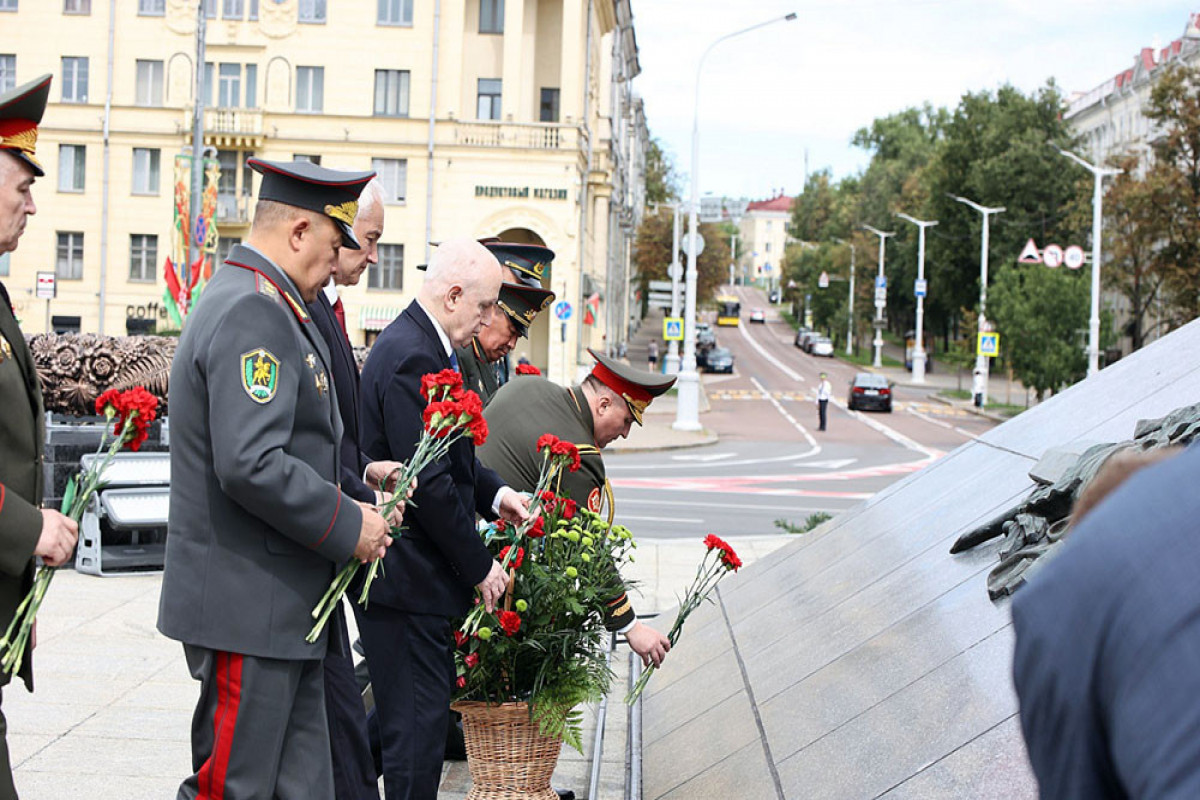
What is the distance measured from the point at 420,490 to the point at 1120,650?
2.88 metres

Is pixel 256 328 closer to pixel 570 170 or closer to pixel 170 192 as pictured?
pixel 570 170

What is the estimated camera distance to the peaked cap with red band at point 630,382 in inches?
185


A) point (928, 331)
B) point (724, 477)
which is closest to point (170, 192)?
point (724, 477)

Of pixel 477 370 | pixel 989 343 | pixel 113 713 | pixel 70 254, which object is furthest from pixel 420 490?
pixel 70 254

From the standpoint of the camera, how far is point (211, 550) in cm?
320

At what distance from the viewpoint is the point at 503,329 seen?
5.20 meters

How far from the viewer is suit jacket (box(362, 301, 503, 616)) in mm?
3951

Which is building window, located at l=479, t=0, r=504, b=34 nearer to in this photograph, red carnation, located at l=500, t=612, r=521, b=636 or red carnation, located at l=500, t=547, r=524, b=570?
red carnation, located at l=500, t=547, r=524, b=570

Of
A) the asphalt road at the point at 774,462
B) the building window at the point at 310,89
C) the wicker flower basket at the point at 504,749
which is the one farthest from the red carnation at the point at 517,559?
the building window at the point at 310,89

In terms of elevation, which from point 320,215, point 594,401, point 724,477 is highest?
point 320,215

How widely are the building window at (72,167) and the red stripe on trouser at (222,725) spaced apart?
4634 cm

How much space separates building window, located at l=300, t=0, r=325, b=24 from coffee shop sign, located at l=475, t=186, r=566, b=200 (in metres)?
8.15

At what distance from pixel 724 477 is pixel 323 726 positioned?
775 inches

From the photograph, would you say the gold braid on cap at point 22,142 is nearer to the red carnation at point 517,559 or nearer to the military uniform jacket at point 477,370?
the military uniform jacket at point 477,370
